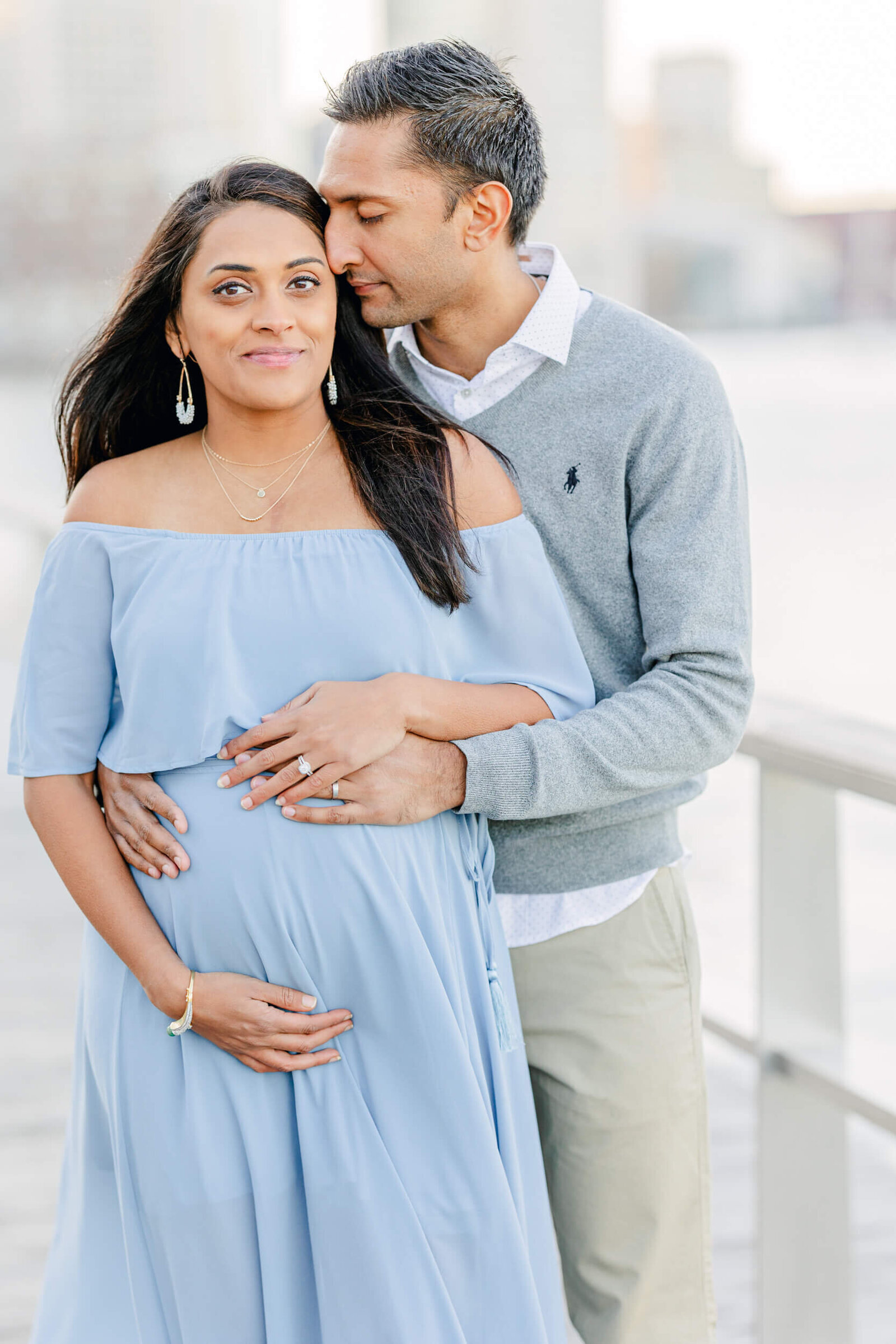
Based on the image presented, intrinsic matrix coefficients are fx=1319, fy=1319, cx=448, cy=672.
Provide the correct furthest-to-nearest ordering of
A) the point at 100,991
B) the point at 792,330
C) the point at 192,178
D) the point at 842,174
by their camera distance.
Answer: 1. the point at 792,330
2. the point at 842,174
3. the point at 192,178
4. the point at 100,991

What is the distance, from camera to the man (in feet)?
4.62

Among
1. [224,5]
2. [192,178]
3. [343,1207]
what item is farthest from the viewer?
[224,5]

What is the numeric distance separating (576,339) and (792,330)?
193ft

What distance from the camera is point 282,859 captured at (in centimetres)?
129

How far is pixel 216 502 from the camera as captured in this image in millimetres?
1401

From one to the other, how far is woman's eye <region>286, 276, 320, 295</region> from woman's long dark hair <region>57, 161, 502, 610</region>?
0.22 ft

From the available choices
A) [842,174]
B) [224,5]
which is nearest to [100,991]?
[224,5]

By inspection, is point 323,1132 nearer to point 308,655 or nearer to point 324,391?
point 308,655

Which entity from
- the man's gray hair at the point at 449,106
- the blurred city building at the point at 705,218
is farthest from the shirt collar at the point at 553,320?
the blurred city building at the point at 705,218

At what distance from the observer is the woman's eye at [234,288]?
135cm

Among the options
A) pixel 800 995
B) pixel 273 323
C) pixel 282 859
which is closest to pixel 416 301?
pixel 273 323

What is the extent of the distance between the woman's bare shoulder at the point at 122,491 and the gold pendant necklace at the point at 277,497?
1.6 inches

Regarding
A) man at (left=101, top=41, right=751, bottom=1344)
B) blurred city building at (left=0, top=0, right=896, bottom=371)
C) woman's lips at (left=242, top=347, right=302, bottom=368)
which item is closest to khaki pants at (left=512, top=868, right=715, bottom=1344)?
man at (left=101, top=41, right=751, bottom=1344)

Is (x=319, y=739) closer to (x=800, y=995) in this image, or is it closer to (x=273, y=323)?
(x=273, y=323)
